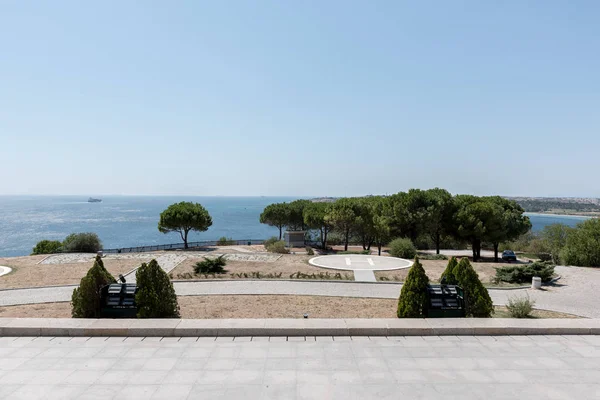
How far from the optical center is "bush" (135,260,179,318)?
26.2ft

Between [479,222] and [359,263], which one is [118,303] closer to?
[359,263]

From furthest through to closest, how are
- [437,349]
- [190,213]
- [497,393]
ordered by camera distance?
[190,213] → [437,349] → [497,393]

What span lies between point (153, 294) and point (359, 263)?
1535 centimetres

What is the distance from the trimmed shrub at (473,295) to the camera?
830cm

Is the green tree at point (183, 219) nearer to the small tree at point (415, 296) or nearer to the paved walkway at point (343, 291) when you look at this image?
the paved walkway at point (343, 291)

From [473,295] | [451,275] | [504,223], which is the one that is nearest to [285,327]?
[473,295]

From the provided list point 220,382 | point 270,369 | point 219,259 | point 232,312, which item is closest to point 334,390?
point 270,369

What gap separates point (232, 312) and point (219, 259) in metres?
8.38

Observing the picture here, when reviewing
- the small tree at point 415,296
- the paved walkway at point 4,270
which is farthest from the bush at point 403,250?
the paved walkway at point 4,270

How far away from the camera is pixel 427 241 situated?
47812 mm

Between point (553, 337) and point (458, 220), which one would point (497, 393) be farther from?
point (458, 220)

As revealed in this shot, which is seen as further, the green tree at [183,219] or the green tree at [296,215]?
the green tree at [296,215]

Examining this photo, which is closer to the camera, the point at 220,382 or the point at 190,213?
the point at 220,382

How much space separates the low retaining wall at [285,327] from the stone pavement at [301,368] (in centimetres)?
16
